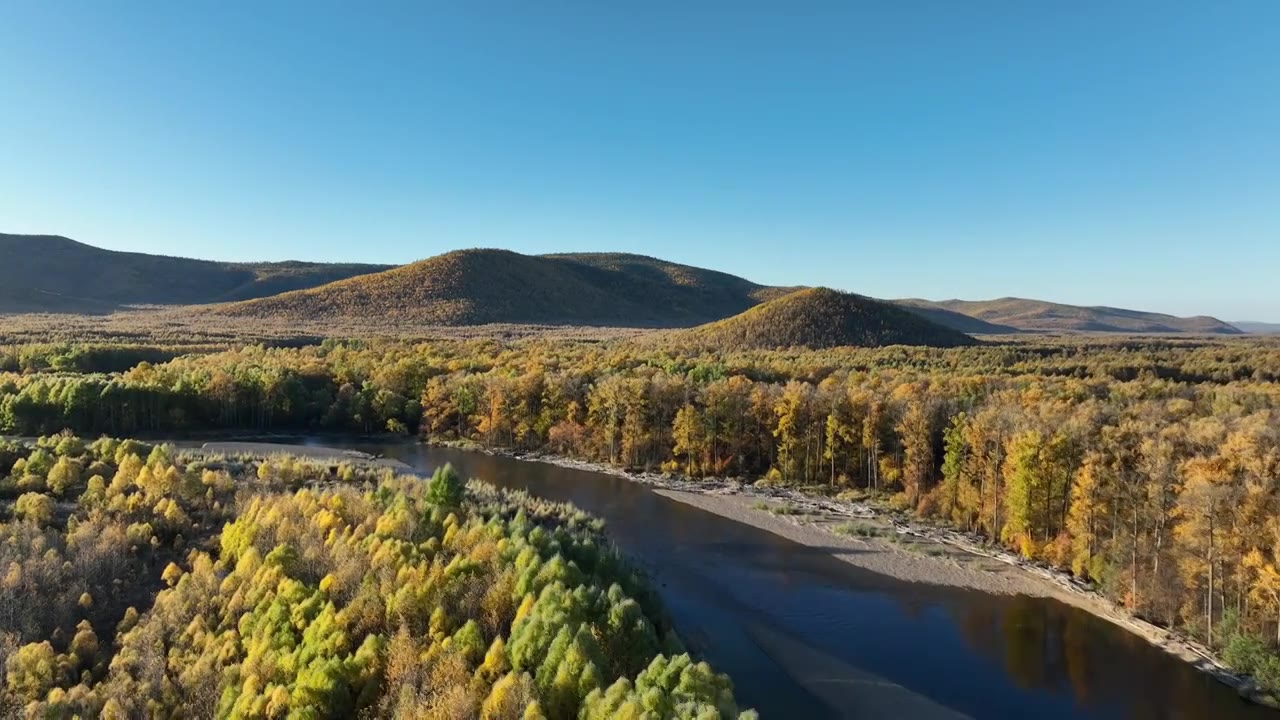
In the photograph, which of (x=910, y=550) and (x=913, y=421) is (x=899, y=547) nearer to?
(x=910, y=550)

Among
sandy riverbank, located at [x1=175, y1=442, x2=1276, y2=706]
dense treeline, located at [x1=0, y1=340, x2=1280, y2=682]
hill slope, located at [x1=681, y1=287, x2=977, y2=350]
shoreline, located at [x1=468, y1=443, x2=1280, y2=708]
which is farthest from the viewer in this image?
hill slope, located at [x1=681, y1=287, x2=977, y2=350]

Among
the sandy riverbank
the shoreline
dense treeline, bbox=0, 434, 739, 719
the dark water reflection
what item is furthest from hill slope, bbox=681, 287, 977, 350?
dense treeline, bbox=0, 434, 739, 719

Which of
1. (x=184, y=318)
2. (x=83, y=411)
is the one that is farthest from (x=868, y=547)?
(x=184, y=318)

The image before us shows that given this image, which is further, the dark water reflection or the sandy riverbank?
the sandy riverbank

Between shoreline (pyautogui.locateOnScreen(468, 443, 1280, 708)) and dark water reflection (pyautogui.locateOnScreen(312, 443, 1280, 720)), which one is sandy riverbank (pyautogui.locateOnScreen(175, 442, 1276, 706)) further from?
dark water reflection (pyautogui.locateOnScreen(312, 443, 1280, 720))

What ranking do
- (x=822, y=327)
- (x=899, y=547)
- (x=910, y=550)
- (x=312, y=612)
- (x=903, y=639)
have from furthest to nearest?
1. (x=822, y=327)
2. (x=899, y=547)
3. (x=910, y=550)
4. (x=903, y=639)
5. (x=312, y=612)

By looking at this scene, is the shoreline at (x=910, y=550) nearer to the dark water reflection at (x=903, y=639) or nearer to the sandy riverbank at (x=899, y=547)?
the sandy riverbank at (x=899, y=547)

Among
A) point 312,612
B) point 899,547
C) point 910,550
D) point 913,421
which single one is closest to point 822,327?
point 913,421
